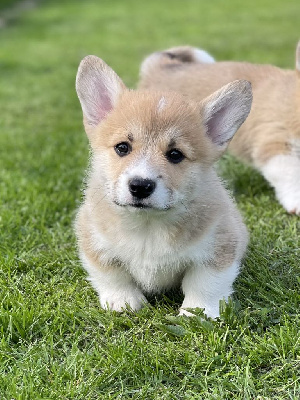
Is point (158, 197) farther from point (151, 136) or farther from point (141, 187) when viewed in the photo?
point (151, 136)

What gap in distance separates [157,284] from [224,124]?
96 cm

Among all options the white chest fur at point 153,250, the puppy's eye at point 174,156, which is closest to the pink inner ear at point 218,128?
the puppy's eye at point 174,156

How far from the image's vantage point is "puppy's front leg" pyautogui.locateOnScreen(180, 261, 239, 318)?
10.2 feet

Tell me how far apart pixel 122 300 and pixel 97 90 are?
1188 mm

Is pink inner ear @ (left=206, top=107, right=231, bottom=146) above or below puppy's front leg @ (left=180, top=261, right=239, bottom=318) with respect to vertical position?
above

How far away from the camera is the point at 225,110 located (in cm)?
319

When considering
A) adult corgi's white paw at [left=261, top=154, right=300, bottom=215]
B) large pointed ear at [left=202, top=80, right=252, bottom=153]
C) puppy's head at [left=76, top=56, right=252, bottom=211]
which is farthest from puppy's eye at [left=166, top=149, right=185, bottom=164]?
adult corgi's white paw at [left=261, top=154, right=300, bottom=215]

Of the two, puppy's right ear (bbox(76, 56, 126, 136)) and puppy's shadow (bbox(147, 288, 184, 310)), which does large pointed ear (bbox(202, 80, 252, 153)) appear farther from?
puppy's shadow (bbox(147, 288, 184, 310))

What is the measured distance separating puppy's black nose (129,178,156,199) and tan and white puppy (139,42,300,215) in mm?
2189

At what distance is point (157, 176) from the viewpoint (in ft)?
8.85

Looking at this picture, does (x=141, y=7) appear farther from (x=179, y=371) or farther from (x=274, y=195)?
(x=179, y=371)

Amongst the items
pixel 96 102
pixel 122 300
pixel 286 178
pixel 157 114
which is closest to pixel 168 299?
pixel 122 300

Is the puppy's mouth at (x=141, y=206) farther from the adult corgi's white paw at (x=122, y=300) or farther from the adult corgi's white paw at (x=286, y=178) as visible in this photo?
the adult corgi's white paw at (x=286, y=178)

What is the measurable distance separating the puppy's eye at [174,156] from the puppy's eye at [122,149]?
20 cm
